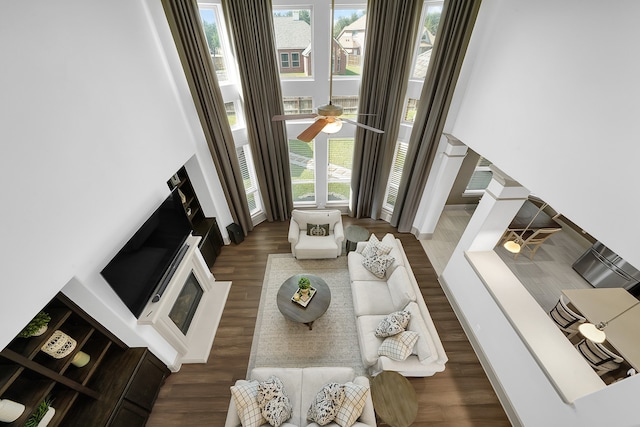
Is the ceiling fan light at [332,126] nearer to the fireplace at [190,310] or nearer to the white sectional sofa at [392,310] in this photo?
the white sectional sofa at [392,310]

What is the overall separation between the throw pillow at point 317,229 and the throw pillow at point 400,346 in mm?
2701

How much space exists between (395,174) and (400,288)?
3063mm

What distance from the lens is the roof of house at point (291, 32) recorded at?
4.44 metres

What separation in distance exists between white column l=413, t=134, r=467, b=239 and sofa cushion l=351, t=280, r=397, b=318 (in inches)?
85.5

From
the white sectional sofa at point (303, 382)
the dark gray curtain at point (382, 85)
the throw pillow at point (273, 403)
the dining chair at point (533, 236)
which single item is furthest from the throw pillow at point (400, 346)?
the dining chair at point (533, 236)

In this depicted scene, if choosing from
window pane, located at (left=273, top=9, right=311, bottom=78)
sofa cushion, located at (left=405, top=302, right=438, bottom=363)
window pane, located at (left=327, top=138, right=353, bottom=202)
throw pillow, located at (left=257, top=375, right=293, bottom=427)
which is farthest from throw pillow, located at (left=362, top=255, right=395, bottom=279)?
window pane, located at (left=273, top=9, right=311, bottom=78)

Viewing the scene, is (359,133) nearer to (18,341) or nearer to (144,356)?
(144,356)

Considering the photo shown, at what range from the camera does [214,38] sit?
438 centimetres

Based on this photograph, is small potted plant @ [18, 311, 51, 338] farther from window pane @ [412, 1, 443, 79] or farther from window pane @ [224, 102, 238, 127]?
window pane @ [412, 1, 443, 79]

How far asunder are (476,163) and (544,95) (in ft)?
13.4

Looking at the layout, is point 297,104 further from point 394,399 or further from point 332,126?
point 394,399

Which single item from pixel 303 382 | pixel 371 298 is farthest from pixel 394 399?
pixel 371 298

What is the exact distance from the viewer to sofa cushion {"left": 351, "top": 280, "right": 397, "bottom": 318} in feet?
13.7

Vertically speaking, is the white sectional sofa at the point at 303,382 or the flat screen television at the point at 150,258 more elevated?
the flat screen television at the point at 150,258
